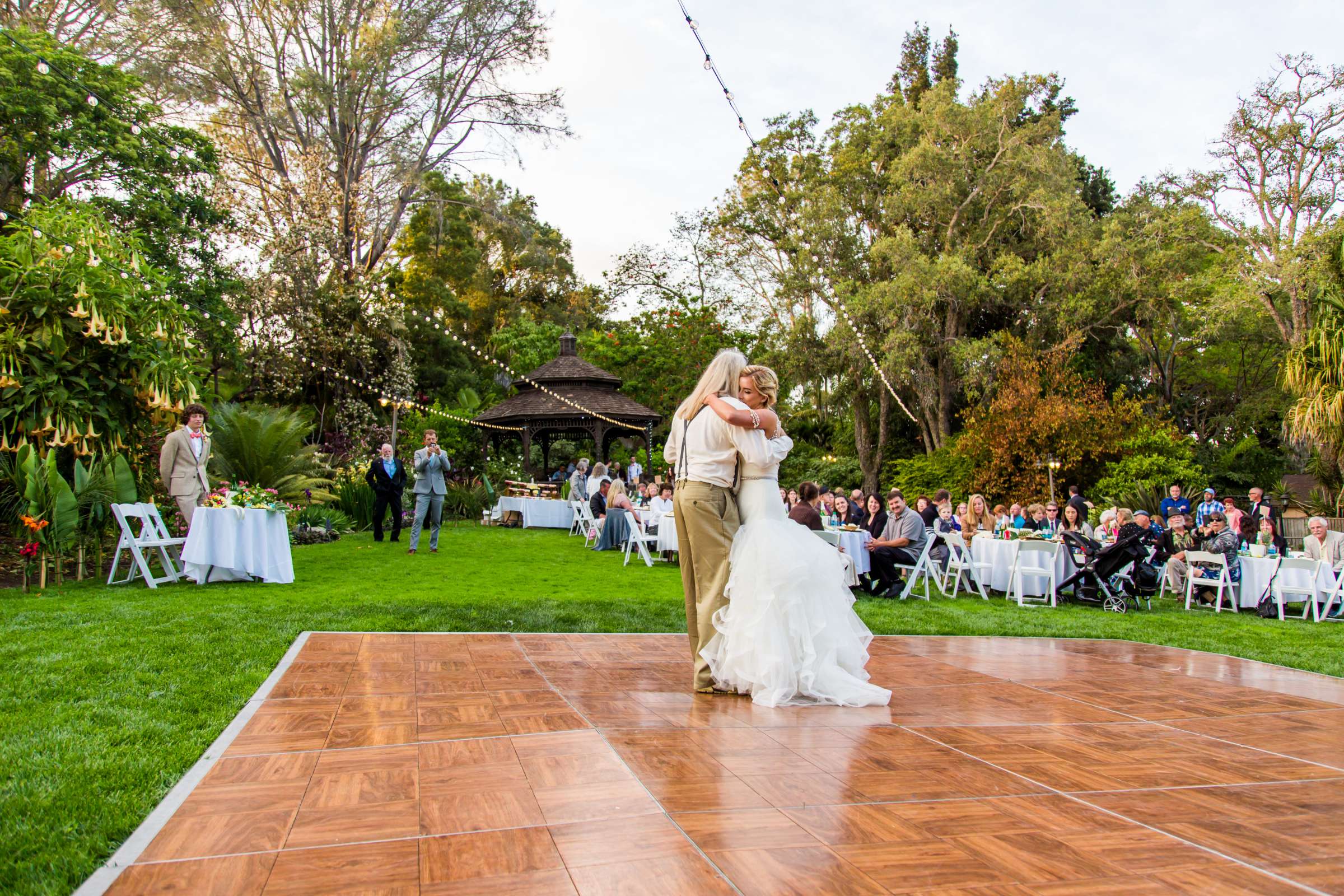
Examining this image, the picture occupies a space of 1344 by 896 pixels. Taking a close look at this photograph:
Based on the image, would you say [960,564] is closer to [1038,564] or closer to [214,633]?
[1038,564]

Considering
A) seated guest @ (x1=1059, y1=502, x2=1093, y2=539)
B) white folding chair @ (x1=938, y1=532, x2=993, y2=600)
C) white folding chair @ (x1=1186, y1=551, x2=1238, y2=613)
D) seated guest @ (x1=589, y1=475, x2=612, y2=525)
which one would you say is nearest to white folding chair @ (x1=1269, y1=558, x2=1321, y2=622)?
white folding chair @ (x1=1186, y1=551, x2=1238, y2=613)

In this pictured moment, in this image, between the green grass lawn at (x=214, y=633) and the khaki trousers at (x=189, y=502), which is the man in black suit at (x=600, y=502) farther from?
the khaki trousers at (x=189, y=502)

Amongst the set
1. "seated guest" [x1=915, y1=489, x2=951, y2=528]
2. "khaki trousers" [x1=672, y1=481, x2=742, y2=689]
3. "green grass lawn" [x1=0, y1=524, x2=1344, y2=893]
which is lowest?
"green grass lawn" [x1=0, y1=524, x2=1344, y2=893]

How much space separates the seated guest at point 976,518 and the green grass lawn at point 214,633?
250 cm

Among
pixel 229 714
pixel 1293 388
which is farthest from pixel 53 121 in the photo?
pixel 1293 388

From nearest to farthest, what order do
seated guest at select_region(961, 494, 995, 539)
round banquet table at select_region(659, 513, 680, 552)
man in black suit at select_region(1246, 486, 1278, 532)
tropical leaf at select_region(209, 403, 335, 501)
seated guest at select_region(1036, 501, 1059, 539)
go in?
seated guest at select_region(1036, 501, 1059, 539)
man in black suit at select_region(1246, 486, 1278, 532)
round banquet table at select_region(659, 513, 680, 552)
seated guest at select_region(961, 494, 995, 539)
tropical leaf at select_region(209, 403, 335, 501)

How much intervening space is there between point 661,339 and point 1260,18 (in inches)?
823

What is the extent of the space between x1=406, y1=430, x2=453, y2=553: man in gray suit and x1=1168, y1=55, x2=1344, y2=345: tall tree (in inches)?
714

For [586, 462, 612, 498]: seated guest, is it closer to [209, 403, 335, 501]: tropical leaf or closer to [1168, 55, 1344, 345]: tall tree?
[209, 403, 335, 501]: tropical leaf

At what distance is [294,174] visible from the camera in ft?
A: 84.4

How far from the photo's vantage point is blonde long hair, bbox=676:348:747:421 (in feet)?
15.0

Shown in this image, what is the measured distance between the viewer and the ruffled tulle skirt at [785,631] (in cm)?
433

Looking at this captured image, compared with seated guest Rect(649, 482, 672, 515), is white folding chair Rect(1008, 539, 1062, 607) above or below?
below

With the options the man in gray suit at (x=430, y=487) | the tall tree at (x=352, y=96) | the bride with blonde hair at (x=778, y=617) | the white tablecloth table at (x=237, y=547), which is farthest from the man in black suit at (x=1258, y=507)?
the tall tree at (x=352, y=96)
